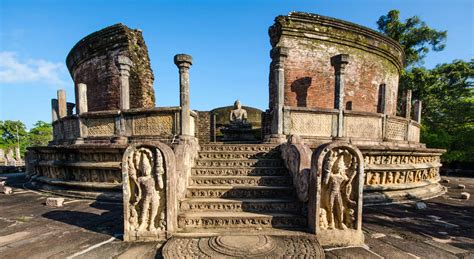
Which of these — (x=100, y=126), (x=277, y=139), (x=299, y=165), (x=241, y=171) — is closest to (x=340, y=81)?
(x=277, y=139)

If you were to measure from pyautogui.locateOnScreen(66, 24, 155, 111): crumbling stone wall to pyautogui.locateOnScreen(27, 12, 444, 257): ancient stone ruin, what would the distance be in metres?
0.07

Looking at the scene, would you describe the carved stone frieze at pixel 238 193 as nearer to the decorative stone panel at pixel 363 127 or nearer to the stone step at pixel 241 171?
the stone step at pixel 241 171

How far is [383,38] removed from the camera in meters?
10.7

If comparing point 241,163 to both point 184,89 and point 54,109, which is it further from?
point 54,109

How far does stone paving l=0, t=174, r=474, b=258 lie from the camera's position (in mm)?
2912

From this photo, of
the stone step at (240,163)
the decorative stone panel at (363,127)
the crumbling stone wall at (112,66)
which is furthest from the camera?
the crumbling stone wall at (112,66)

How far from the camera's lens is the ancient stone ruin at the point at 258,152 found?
3268mm

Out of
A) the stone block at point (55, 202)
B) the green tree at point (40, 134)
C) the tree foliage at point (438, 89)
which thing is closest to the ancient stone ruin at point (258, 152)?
the stone block at point (55, 202)

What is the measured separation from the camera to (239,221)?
358 centimetres

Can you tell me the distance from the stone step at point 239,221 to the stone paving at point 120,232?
0.59 metres

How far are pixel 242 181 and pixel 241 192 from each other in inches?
14.4

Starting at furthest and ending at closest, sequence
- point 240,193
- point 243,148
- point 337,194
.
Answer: point 243,148, point 240,193, point 337,194

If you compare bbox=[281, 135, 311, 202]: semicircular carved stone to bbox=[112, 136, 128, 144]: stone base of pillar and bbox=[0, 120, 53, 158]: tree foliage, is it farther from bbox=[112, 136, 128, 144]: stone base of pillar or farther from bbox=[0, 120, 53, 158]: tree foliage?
bbox=[0, 120, 53, 158]: tree foliage

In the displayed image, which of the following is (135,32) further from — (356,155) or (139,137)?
(356,155)
